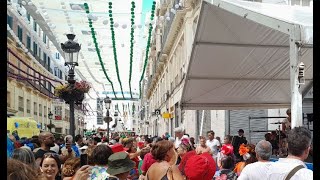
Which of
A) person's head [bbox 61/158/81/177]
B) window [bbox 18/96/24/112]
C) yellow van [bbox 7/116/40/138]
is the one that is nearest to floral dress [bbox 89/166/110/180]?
person's head [bbox 61/158/81/177]

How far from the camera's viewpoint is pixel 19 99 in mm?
39969

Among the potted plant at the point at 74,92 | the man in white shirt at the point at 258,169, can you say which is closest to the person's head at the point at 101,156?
the man in white shirt at the point at 258,169

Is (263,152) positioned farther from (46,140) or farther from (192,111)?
(192,111)

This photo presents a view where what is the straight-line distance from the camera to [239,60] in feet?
33.7

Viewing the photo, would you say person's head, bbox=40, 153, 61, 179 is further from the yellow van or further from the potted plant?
the yellow van

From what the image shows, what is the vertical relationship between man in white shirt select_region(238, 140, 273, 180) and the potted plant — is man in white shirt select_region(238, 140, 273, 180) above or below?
below

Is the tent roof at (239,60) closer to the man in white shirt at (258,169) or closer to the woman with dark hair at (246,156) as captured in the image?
the woman with dark hair at (246,156)

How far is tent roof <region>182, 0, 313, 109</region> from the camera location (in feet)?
26.9

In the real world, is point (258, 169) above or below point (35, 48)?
below

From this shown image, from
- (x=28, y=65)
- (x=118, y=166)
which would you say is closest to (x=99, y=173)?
(x=118, y=166)

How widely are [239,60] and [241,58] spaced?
0.44ft
